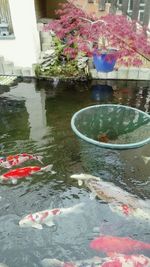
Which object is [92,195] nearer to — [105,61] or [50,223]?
[50,223]

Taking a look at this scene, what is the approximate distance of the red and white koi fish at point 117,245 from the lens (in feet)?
10.1

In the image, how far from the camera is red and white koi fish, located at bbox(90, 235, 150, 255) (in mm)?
3088

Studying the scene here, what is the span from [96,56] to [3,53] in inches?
136

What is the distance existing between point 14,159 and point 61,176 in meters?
0.88

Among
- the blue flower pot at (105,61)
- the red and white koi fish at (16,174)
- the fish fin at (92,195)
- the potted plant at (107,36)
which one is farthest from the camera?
the blue flower pot at (105,61)

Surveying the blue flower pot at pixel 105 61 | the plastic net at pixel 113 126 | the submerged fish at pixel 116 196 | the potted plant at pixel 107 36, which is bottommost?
the submerged fish at pixel 116 196

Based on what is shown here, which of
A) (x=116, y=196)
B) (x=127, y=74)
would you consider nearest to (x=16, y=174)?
(x=116, y=196)

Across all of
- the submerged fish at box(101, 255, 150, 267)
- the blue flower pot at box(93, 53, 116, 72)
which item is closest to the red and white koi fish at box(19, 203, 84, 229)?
the submerged fish at box(101, 255, 150, 267)

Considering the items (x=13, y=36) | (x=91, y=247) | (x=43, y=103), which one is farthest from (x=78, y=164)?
(x=13, y=36)

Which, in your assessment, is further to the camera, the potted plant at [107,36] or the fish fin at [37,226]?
the potted plant at [107,36]

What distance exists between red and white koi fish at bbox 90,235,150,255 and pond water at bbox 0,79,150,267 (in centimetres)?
7

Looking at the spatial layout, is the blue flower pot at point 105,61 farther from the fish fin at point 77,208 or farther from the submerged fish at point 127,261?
the submerged fish at point 127,261

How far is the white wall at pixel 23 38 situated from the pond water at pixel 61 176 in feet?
4.87

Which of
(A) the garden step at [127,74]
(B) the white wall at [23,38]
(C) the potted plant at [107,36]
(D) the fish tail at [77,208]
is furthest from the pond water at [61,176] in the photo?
(B) the white wall at [23,38]
